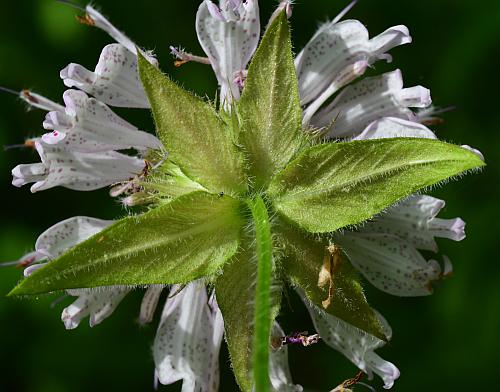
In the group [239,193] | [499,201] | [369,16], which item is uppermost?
[239,193]

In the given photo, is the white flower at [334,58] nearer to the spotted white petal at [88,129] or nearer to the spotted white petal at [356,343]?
the spotted white petal at [88,129]

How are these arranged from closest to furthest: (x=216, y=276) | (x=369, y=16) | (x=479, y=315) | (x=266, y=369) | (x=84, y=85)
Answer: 1. (x=266, y=369)
2. (x=216, y=276)
3. (x=84, y=85)
4. (x=479, y=315)
5. (x=369, y=16)

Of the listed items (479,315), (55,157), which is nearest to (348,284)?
(55,157)

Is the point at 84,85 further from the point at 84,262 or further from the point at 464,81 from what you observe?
the point at 464,81

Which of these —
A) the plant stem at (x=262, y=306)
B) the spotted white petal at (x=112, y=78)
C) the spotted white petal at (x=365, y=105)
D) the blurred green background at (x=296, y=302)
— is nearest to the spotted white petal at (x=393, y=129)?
the spotted white petal at (x=365, y=105)

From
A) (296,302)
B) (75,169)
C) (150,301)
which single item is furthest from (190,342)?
(296,302)

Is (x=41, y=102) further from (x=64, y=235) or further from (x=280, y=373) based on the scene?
(x=280, y=373)

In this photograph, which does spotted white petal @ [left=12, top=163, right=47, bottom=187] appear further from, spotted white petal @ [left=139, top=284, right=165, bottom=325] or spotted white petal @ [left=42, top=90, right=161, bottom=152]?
spotted white petal @ [left=139, top=284, right=165, bottom=325]

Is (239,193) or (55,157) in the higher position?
(55,157)
